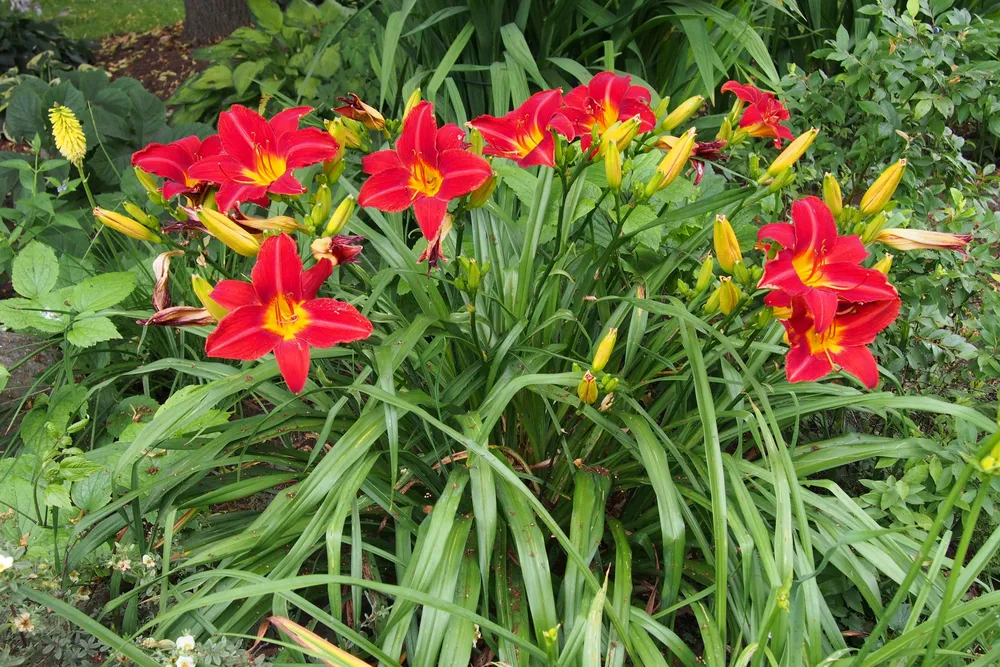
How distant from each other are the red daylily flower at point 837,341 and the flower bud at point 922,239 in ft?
0.57

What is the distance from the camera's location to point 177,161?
4.90ft

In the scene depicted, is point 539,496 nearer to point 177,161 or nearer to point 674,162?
point 674,162

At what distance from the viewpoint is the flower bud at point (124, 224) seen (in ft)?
4.65

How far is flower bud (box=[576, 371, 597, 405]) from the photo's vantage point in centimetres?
131

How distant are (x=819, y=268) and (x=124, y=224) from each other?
4.03ft

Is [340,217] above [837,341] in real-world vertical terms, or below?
above

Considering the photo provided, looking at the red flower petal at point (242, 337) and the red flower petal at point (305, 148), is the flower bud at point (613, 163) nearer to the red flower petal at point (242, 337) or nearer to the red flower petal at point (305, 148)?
the red flower petal at point (305, 148)

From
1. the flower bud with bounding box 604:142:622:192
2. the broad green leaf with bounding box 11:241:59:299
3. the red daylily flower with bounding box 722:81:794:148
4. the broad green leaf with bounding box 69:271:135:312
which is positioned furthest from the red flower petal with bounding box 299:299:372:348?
the broad green leaf with bounding box 11:241:59:299

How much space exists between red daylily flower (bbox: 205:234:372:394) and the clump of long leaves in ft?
0.56

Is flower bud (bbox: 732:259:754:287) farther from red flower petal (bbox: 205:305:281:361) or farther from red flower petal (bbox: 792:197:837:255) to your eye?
red flower petal (bbox: 205:305:281:361)

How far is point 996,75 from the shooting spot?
7.21 ft

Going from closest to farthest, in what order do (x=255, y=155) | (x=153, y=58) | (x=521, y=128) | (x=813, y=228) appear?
(x=813, y=228)
(x=255, y=155)
(x=521, y=128)
(x=153, y=58)

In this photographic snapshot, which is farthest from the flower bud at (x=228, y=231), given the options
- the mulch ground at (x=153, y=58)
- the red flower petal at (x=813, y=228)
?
the mulch ground at (x=153, y=58)

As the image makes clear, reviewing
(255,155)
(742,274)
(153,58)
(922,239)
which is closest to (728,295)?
(742,274)
